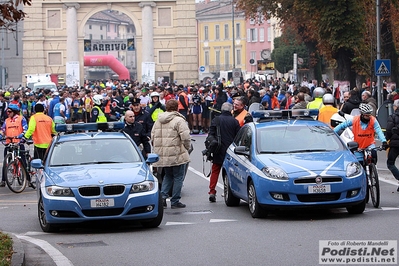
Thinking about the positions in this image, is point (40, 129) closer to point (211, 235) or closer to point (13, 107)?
point (13, 107)

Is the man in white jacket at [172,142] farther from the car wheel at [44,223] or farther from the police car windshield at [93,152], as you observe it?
the car wheel at [44,223]

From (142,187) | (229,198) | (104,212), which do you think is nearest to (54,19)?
(229,198)

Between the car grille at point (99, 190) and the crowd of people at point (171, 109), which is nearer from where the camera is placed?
the car grille at point (99, 190)

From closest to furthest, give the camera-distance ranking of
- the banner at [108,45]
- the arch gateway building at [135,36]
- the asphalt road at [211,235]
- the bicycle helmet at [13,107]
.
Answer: the asphalt road at [211,235]
the bicycle helmet at [13,107]
the arch gateway building at [135,36]
the banner at [108,45]

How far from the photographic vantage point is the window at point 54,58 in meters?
81.6

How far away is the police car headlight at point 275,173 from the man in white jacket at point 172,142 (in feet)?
6.85

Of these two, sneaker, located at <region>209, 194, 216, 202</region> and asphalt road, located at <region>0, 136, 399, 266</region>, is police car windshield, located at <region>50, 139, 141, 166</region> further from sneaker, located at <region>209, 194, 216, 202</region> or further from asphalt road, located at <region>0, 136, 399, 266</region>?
sneaker, located at <region>209, 194, 216, 202</region>

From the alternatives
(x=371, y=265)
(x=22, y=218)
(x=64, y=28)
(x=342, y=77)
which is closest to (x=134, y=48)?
(x=64, y=28)

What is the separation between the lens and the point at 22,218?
15.8 meters

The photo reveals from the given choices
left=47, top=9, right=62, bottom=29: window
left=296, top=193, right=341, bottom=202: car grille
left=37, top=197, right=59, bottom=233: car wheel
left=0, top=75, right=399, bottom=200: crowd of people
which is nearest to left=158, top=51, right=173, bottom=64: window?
left=47, top=9, right=62, bottom=29: window

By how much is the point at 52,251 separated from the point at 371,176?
5.84 metres

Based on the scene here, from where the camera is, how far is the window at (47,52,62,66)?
8162 cm

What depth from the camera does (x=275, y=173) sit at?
45.0 feet

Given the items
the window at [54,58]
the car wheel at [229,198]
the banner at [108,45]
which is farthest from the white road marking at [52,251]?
the window at [54,58]
